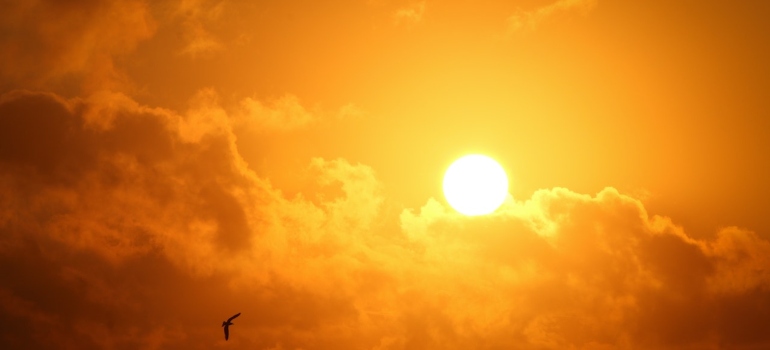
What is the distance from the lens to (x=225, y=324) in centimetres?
13762
